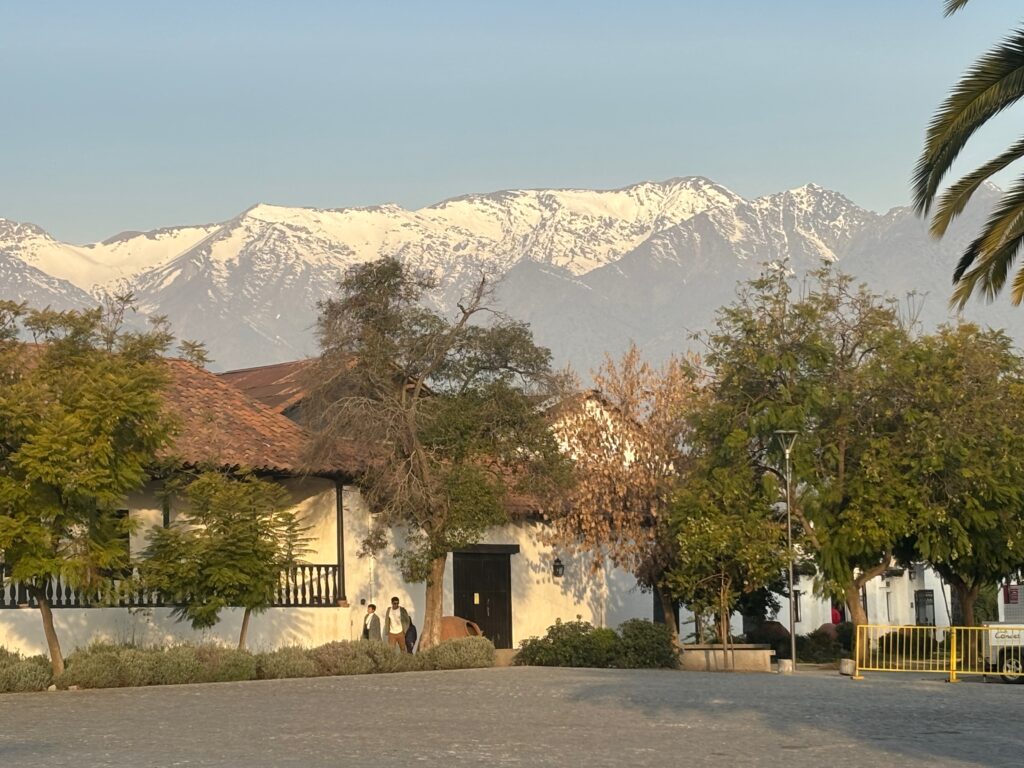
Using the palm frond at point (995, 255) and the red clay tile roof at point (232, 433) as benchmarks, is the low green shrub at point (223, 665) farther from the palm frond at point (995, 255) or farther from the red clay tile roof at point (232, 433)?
the palm frond at point (995, 255)

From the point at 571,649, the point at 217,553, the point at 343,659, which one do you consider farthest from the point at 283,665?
the point at 571,649

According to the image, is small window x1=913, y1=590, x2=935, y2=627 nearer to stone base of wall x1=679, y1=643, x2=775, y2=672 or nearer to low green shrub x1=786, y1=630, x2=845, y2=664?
low green shrub x1=786, y1=630, x2=845, y2=664

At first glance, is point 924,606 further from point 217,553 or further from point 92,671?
point 92,671

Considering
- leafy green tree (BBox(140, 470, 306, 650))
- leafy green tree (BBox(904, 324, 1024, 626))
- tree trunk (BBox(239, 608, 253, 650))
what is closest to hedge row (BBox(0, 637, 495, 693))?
tree trunk (BBox(239, 608, 253, 650))

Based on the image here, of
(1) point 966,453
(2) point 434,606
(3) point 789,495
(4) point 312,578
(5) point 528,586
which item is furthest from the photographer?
(5) point 528,586

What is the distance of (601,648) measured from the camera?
33.9 metres

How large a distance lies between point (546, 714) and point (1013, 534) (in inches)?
698

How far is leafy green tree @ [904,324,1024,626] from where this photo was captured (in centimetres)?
3359

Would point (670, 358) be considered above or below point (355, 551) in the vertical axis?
above

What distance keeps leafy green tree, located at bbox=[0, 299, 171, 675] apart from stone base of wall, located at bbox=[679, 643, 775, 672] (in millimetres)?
13544

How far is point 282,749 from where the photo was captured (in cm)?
1551

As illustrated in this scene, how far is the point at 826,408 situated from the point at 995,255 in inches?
596

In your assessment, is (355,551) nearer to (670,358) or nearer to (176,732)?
(670,358)

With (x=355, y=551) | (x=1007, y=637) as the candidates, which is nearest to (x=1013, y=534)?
(x=1007, y=637)
